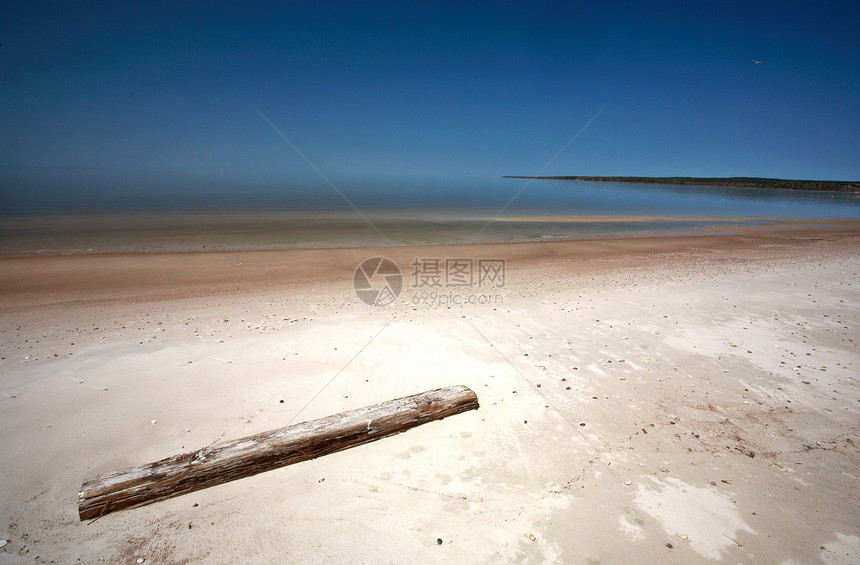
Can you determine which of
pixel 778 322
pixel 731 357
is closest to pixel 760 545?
pixel 731 357

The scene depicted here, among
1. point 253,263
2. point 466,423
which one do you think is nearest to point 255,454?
point 466,423

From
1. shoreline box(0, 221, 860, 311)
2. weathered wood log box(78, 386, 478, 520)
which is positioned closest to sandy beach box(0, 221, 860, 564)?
weathered wood log box(78, 386, 478, 520)

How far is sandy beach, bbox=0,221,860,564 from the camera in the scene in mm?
2672

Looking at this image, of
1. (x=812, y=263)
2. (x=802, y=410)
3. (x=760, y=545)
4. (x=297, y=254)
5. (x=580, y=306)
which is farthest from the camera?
(x=297, y=254)

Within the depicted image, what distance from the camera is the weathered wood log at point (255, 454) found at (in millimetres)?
2779

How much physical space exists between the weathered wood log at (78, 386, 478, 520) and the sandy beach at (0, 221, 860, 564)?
11 cm

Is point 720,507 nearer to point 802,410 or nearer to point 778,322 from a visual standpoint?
point 802,410

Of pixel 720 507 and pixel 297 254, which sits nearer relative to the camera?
pixel 720 507

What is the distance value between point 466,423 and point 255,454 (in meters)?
2.09

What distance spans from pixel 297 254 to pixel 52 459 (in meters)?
12.1

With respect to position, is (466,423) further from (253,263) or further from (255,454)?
(253,263)

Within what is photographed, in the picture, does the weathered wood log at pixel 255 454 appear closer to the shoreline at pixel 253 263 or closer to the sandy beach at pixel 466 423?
the sandy beach at pixel 466 423

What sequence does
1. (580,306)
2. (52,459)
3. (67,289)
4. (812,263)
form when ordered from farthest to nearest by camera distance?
(812,263), (67,289), (580,306), (52,459)

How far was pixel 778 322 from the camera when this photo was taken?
6.77m
